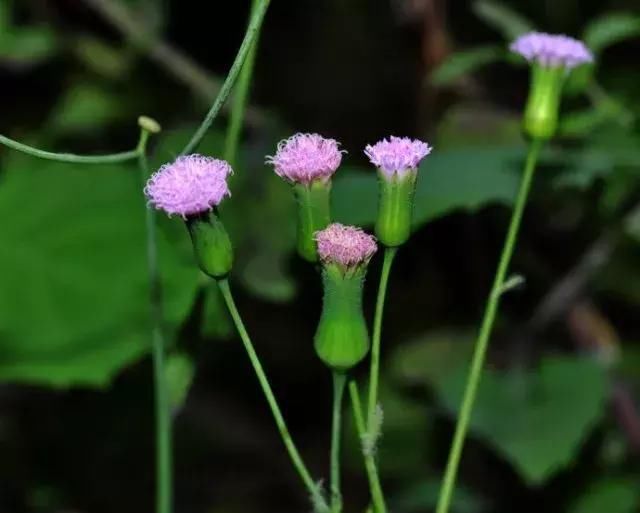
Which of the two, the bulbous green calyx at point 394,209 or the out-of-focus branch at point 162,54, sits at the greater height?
the out-of-focus branch at point 162,54

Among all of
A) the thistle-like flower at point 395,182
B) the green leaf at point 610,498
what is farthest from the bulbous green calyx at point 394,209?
the green leaf at point 610,498

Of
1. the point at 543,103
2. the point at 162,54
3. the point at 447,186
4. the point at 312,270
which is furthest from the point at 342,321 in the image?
the point at 162,54

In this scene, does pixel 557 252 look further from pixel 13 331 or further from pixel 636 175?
pixel 13 331

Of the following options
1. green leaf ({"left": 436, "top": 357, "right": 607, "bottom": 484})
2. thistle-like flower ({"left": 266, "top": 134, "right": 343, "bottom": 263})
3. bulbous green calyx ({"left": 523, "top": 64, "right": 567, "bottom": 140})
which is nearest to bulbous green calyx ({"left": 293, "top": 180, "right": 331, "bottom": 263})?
thistle-like flower ({"left": 266, "top": 134, "right": 343, "bottom": 263})

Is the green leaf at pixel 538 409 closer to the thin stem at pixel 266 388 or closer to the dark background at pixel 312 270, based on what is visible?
the dark background at pixel 312 270

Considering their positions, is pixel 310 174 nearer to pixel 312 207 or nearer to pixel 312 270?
pixel 312 207

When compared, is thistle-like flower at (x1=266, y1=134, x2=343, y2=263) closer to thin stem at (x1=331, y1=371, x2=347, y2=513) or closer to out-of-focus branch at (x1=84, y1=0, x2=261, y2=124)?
thin stem at (x1=331, y1=371, x2=347, y2=513)
